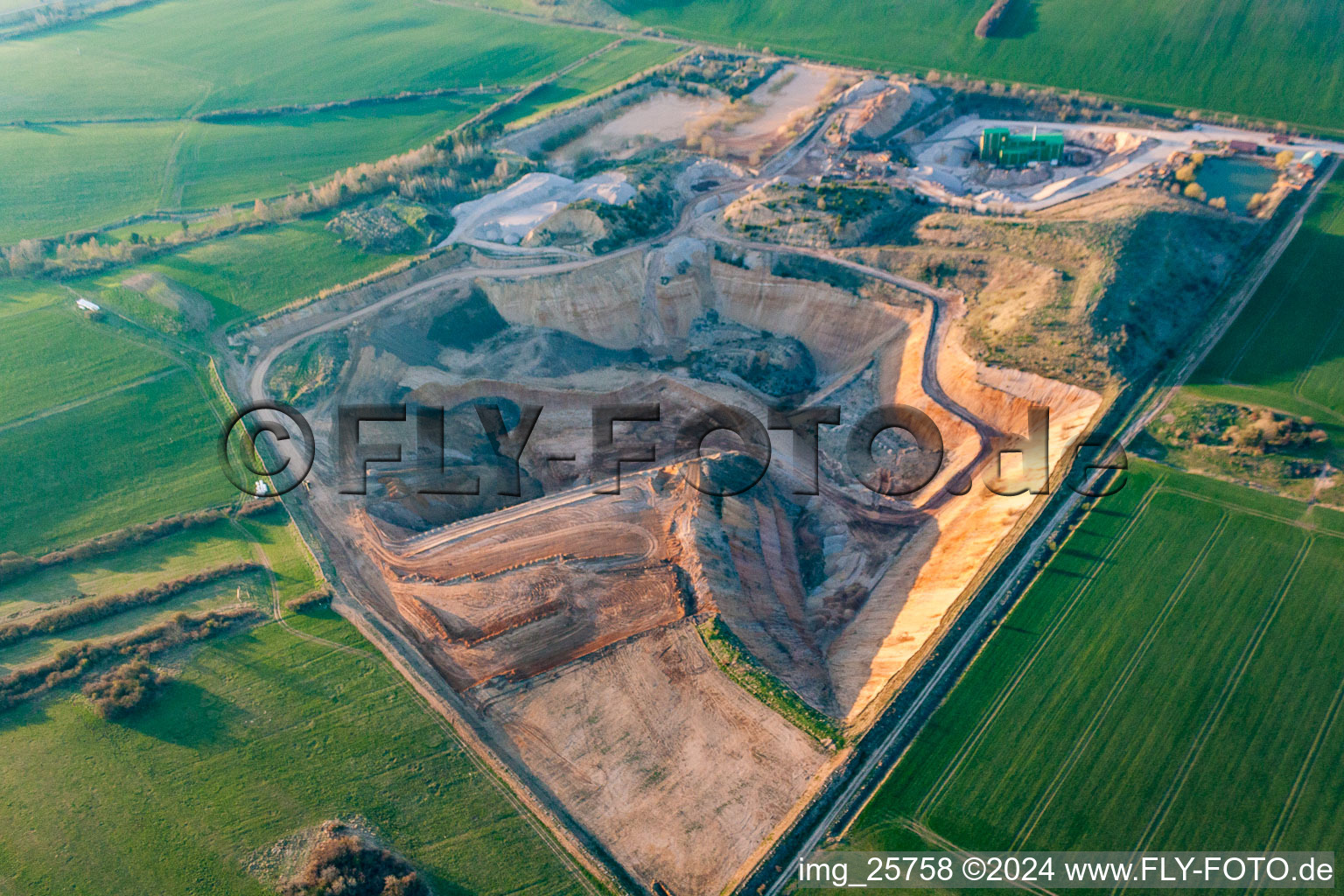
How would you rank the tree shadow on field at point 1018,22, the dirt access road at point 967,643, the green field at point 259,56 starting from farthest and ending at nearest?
the green field at point 259,56
the tree shadow on field at point 1018,22
the dirt access road at point 967,643

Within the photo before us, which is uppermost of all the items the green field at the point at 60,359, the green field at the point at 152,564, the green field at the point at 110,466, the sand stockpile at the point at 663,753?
the green field at the point at 60,359

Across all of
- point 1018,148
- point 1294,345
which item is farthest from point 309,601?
point 1018,148

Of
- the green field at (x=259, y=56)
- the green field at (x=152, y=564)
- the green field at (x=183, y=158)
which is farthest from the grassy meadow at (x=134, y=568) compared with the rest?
the green field at (x=259, y=56)

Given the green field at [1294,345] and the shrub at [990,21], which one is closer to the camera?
the green field at [1294,345]

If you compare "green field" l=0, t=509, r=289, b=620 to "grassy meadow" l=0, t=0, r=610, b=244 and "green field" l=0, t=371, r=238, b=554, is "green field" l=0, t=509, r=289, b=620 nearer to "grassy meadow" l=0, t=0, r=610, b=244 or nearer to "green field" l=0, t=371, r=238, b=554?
"green field" l=0, t=371, r=238, b=554

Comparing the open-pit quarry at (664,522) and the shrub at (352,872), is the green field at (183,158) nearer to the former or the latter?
the open-pit quarry at (664,522)

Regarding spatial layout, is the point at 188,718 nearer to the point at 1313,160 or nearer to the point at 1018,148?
the point at 1018,148

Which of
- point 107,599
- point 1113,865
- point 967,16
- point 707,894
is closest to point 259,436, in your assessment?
point 107,599
